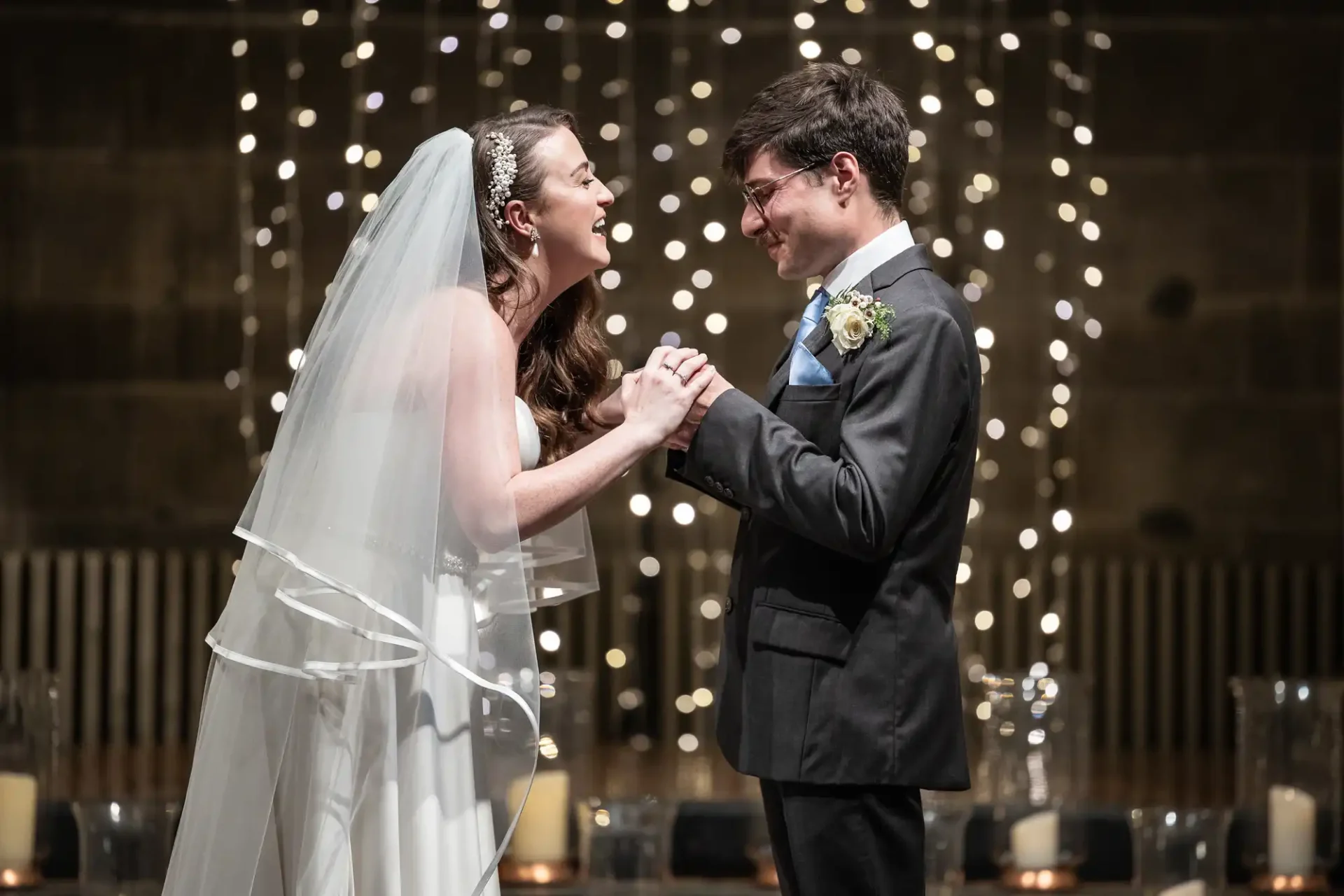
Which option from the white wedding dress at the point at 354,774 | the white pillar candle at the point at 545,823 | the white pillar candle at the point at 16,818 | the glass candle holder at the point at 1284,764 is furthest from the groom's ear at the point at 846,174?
the white pillar candle at the point at 16,818

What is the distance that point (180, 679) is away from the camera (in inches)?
249

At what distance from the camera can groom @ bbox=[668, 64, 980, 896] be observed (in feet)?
6.56

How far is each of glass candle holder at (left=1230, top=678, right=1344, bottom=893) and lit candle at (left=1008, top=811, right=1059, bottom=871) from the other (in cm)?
56

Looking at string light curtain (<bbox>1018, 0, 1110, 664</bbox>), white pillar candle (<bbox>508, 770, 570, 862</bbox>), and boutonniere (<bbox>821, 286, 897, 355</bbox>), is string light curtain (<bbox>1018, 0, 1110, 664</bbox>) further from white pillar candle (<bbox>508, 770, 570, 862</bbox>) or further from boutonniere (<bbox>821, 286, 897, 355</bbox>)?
boutonniere (<bbox>821, 286, 897, 355</bbox>)

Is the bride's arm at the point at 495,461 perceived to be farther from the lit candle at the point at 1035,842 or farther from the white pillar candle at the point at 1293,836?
the white pillar candle at the point at 1293,836

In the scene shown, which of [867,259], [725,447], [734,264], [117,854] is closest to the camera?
[725,447]

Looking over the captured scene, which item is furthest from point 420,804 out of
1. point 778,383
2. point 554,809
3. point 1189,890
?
point 1189,890

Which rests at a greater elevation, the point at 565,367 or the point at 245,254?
the point at 245,254

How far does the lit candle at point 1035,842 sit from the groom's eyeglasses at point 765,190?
236cm

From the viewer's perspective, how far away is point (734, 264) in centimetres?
669

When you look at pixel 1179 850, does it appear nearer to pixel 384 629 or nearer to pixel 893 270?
pixel 893 270

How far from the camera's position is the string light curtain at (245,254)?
6555 millimetres

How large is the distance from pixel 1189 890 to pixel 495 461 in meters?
2.23

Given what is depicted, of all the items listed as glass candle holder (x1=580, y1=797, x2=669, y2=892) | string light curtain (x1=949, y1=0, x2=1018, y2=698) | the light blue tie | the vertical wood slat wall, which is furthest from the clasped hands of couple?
string light curtain (x1=949, y1=0, x2=1018, y2=698)
